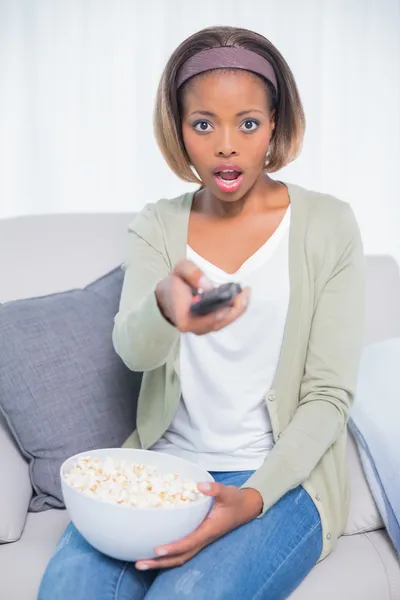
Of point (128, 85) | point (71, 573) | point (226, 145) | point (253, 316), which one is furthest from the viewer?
point (128, 85)

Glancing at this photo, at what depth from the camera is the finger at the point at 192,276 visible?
1151mm

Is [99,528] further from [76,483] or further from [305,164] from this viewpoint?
[305,164]

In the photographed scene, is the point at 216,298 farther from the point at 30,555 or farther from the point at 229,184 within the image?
the point at 30,555

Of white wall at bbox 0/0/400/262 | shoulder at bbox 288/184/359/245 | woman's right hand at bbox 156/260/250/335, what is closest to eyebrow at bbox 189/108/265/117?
shoulder at bbox 288/184/359/245

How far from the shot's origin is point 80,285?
202 centimetres

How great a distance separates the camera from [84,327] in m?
1.83

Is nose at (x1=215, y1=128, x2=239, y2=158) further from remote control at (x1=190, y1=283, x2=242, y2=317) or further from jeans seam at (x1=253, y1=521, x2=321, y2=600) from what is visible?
jeans seam at (x1=253, y1=521, x2=321, y2=600)

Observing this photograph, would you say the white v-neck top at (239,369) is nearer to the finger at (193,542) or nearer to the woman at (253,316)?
the woman at (253,316)

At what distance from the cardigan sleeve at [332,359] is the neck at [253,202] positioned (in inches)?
5.7

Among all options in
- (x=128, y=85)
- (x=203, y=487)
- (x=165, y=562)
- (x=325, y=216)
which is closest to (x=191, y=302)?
(x=203, y=487)

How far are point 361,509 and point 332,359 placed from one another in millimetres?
332

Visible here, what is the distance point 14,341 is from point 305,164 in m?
1.49

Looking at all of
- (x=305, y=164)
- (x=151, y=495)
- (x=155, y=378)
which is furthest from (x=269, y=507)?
(x=305, y=164)

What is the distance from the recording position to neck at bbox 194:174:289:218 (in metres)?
1.69
